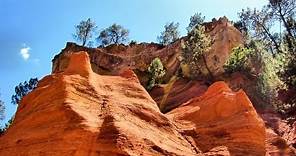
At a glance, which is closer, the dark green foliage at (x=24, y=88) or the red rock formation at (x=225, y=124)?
the red rock formation at (x=225, y=124)

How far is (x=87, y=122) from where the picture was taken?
1694cm

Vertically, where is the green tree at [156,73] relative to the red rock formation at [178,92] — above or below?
above

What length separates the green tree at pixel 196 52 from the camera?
152 feet

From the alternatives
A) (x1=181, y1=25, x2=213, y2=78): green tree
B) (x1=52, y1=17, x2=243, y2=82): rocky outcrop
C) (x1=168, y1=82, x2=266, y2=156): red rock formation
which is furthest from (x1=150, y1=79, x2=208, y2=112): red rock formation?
(x1=168, y1=82, x2=266, y2=156): red rock formation

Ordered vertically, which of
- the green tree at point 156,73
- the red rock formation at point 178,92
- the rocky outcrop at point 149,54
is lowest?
the red rock formation at point 178,92

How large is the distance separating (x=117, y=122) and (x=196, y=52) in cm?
2977

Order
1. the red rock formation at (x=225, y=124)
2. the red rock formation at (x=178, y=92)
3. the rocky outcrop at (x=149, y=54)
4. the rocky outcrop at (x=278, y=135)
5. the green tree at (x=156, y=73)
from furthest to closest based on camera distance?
the rocky outcrop at (x=149, y=54) → the green tree at (x=156, y=73) → the red rock formation at (x=178, y=92) → the rocky outcrop at (x=278, y=135) → the red rock formation at (x=225, y=124)

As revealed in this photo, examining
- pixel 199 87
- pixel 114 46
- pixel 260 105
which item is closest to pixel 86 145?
pixel 260 105

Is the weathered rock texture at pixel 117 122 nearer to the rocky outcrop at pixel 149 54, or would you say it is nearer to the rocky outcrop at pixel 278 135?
the rocky outcrop at pixel 278 135

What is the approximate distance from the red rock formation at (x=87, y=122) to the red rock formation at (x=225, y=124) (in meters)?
1.85

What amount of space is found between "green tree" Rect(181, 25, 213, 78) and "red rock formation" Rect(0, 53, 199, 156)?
24.7m

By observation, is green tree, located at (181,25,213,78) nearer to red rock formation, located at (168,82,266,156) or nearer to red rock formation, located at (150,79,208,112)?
red rock formation, located at (150,79,208,112)

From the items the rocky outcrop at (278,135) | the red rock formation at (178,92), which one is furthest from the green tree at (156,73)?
the rocky outcrop at (278,135)

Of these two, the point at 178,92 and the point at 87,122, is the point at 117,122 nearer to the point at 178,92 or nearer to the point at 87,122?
the point at 87,122
